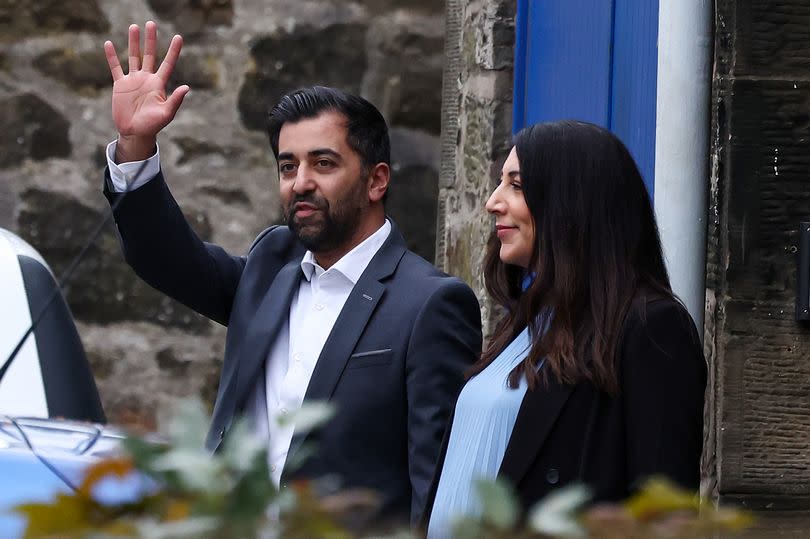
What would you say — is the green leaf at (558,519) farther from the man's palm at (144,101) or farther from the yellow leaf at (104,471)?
the man's palm at (144,101)

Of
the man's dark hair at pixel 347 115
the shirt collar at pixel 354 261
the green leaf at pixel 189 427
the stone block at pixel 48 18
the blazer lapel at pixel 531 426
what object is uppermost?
the stone block at pixel 48 18

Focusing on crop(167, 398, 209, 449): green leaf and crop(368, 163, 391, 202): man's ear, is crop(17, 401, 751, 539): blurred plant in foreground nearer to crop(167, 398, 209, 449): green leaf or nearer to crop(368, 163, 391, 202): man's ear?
crop(167, 398, 209, 449): green leaf

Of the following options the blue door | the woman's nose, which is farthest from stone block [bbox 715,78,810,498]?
the woman's nose

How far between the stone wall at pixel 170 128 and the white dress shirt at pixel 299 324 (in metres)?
2.93

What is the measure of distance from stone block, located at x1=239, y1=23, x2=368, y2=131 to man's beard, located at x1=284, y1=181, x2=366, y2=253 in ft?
10.2

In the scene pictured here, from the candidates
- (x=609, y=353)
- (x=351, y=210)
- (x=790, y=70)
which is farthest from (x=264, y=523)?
(x=790, y=70)

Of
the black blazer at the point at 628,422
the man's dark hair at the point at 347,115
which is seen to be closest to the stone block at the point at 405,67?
the man's dark hair at the point at 347,115

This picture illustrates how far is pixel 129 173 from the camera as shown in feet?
11.1

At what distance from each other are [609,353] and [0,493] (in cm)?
104

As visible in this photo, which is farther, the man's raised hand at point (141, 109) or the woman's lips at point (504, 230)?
the man's raised hand at point (141, 109)

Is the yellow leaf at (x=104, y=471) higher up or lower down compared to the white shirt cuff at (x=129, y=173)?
lower down

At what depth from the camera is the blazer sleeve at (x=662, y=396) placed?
264 centimetres

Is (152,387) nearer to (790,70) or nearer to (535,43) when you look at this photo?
(535,43)

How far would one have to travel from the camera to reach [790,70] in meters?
3.88
